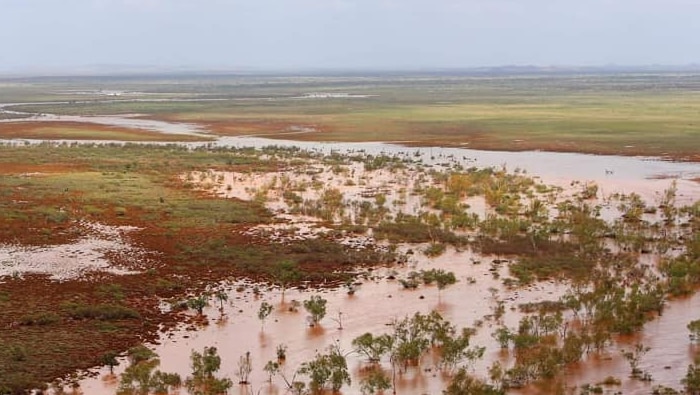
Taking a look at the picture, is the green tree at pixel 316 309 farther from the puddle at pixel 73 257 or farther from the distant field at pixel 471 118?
the distant field at pixel 471 118

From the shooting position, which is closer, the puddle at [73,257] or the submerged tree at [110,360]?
the submerged tree at [110,360]

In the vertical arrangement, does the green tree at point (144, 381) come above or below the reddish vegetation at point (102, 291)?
above

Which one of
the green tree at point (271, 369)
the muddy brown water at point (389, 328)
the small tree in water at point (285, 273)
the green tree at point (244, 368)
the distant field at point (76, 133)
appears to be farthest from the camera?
the distant field at point (76, 133)

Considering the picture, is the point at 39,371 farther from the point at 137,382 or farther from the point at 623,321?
the point at 623,321

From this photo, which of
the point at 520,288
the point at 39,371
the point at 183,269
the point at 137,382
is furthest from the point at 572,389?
the point at 183,269

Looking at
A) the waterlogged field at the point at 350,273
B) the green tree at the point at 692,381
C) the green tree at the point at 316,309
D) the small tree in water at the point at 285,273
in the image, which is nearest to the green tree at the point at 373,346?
the waterlogged field at the point at 350,273

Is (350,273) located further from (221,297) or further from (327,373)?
(327,373)
